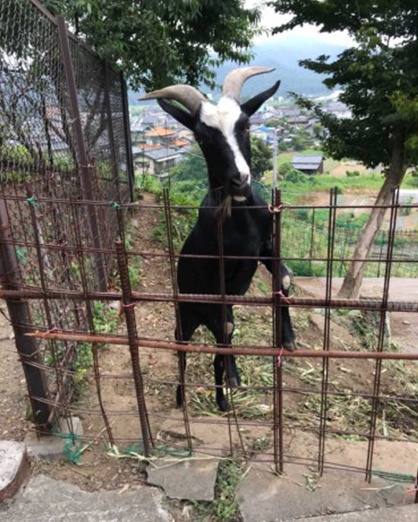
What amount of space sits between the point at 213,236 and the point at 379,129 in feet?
22.3

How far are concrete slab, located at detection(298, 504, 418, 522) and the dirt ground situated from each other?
441 millimetres

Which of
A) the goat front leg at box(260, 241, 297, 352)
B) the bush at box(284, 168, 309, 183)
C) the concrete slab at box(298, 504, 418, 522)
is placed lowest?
the bush at box(284, 168, 309, 183)

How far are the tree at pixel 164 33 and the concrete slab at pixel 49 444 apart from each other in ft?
16.2

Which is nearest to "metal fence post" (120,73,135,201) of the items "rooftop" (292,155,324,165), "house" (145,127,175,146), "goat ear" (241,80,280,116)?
"house" (145,127,175,146)

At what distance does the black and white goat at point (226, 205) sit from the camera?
2.51 metres

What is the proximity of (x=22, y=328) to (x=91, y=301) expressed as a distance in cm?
108

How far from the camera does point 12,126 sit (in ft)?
9.69

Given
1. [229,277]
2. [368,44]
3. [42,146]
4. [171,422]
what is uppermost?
[368,44]

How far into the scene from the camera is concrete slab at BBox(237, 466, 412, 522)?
2200mm

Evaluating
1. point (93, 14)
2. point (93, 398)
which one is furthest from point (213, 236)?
point (93, 14)

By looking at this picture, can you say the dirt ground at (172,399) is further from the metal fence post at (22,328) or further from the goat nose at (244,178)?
the goat nose at (244,178)

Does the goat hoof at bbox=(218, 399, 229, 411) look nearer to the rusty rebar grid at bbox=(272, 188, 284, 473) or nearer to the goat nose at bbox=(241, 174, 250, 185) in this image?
the rusty rebar grid at bbox=(272, 188, 284, 473)

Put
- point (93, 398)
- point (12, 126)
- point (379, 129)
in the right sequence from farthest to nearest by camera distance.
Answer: point (379, 129) → point (93, 398) → point (12, 126)

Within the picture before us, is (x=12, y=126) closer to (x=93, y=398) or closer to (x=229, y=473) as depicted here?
(x=93, y=398)
